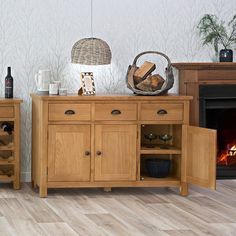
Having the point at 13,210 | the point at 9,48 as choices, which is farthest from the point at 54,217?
the point at 9,48

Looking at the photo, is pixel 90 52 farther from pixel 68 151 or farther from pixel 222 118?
pixel 222 118

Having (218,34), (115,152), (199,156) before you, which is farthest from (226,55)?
(115,152)

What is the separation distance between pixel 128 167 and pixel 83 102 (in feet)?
2.15

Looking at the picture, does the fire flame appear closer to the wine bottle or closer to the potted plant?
the potted plant

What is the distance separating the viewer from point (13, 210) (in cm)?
544

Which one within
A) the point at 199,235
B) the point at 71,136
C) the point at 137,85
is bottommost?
the point at 199,235

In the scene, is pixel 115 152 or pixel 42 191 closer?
pixel 42 191

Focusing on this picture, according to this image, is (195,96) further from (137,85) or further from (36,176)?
(36,176)

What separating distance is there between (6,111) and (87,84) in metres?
0.71

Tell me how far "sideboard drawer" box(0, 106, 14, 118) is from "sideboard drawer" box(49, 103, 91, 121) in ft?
1.36

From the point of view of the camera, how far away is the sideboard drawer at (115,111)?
19.9 ft

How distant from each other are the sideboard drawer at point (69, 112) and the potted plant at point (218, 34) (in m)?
1.49

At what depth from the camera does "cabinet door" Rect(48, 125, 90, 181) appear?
602 centimetres

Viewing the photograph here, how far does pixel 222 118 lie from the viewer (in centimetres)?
709
